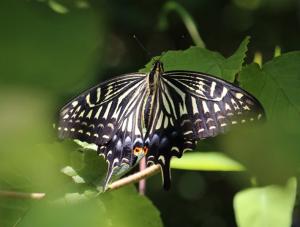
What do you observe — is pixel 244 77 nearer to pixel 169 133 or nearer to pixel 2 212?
pixel 169 133

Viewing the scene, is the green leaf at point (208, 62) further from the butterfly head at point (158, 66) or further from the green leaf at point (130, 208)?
the green leaf at point (130, 208)

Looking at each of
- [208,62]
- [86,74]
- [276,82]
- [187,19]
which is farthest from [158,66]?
[86,74]

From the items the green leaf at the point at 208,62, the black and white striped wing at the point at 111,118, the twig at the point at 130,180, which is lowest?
the twig at the point at 130,180

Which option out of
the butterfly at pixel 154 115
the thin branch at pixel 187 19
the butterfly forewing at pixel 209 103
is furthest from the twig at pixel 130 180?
the thin branch at pixel 187 19

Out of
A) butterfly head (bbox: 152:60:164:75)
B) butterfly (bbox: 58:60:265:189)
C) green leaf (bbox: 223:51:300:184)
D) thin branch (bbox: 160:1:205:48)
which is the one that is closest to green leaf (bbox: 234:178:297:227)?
green leaf (bbox: 223:51:300:184)

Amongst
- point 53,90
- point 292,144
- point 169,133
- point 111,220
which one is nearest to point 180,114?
point 169,133

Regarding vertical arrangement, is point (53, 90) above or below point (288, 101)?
above

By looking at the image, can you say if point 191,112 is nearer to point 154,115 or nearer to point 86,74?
point 154,115
